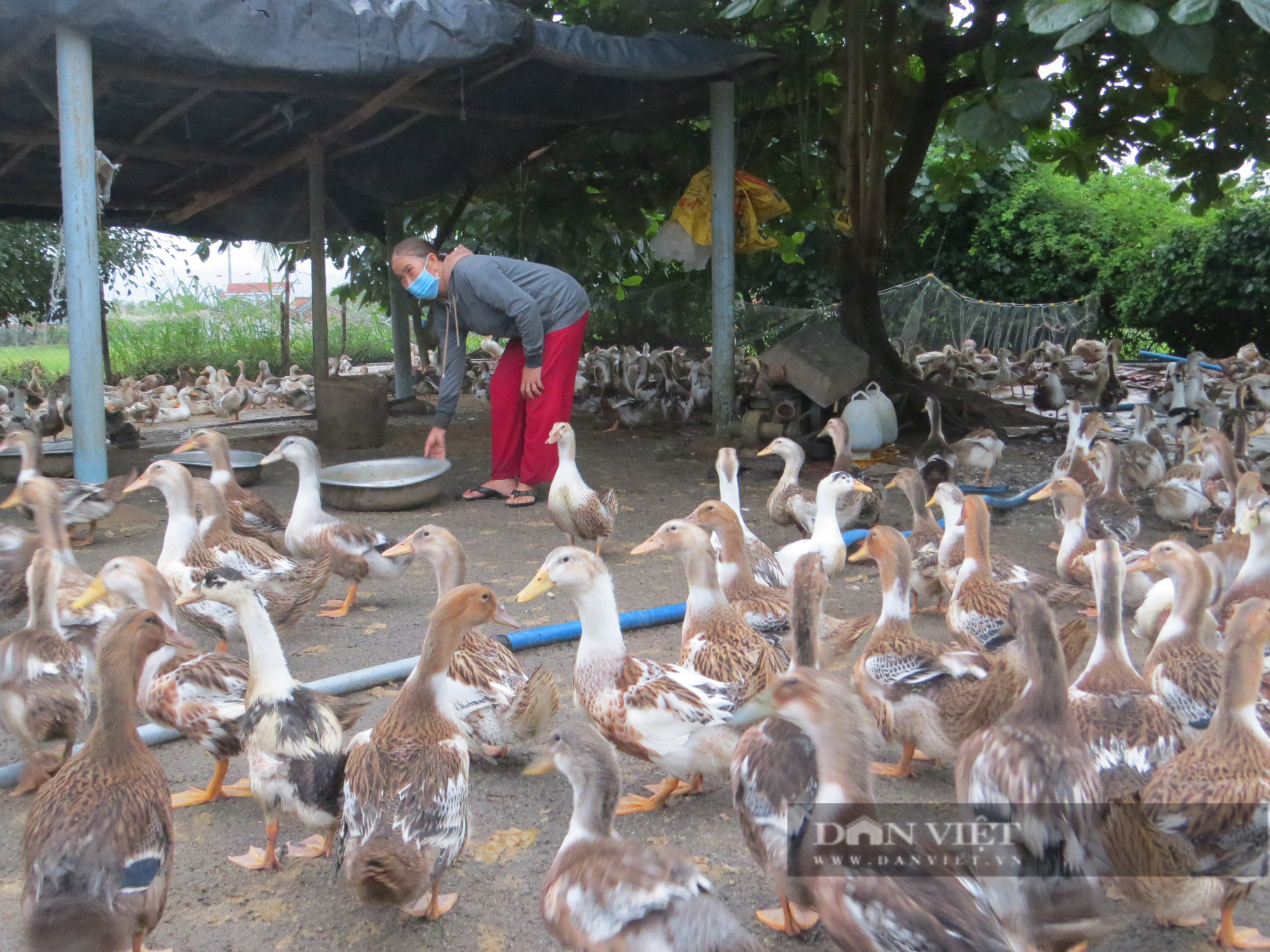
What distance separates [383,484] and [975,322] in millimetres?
14994

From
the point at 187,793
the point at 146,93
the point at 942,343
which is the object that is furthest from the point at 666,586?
the point at 942,343

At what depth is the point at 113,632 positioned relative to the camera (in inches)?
112

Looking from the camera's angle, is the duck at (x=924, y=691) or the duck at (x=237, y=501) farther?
the duck at (x=237, y=501)

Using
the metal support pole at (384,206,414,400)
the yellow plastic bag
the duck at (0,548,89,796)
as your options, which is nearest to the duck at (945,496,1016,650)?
the duck at (0,548,89,796)

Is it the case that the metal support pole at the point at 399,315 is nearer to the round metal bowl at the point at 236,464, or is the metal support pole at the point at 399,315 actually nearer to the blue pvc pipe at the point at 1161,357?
the round metal bowl at the point at 236,464

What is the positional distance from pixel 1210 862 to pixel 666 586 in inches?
134

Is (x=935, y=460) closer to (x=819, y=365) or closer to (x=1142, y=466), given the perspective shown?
(x=1142, y=466)

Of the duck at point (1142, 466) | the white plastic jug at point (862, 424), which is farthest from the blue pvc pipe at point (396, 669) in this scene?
the white plastic jug at point (862, 424)

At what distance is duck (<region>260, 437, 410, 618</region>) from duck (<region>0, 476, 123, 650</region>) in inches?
44.2

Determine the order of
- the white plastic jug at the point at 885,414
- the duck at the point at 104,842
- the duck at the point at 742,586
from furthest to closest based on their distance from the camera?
1. the white plastic jug at the point at 885,414
2. the duck at the point at 742,586
3. the duck at the point at 104,842

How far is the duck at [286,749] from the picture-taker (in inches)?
114

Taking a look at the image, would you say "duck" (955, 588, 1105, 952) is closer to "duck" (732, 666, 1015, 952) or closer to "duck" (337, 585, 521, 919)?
"duck" (732, 666, 1015, 952)

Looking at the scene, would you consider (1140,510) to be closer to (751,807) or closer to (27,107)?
(751,807)

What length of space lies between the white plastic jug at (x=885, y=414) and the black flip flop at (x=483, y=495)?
3488 millimetres
